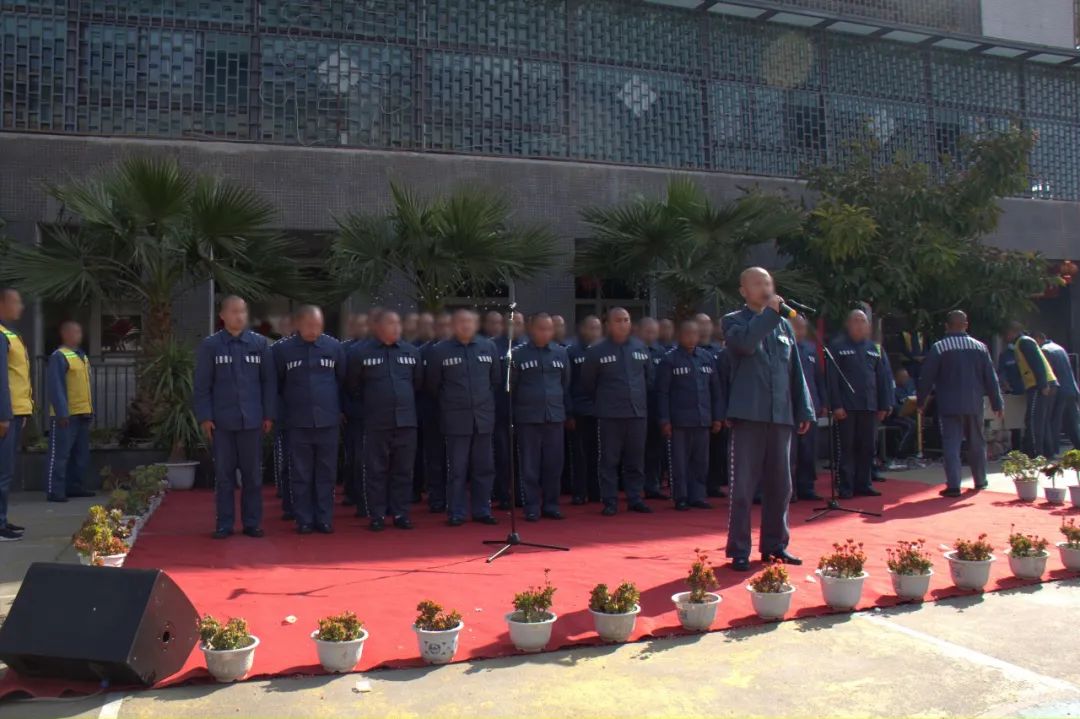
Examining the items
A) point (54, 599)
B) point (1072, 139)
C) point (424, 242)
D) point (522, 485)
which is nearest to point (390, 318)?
point (522, 485)

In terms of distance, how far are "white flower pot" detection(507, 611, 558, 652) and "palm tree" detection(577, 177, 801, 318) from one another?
295 inches

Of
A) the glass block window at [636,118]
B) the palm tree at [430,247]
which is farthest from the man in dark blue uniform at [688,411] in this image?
the glass block window at [636,118]

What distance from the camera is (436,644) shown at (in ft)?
14.3

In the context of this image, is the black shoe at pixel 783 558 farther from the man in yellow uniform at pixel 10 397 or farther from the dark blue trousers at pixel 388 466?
the man in yellow uniform at pixel 10 397

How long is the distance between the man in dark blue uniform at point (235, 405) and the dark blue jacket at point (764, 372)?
375cm

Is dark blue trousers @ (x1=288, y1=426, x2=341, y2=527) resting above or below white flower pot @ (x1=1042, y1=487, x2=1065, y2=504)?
above

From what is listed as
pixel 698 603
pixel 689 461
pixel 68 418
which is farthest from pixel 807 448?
pixel 68 418

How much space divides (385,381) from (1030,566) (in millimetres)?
4961

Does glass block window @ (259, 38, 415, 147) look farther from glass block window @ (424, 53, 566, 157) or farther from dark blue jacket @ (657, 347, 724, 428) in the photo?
dark blue jacket @ (657, 347, 724, 428)

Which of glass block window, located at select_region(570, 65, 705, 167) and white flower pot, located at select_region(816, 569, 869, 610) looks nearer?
white flower pot, located at select_region(816, 569, 869, 610)

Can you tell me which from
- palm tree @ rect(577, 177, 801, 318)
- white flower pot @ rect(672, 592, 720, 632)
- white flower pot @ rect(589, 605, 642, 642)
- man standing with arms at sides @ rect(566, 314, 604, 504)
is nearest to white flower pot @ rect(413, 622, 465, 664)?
white flower pot @ rect(589, 605, 642, 642)

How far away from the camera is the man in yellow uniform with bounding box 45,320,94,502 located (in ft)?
31.6

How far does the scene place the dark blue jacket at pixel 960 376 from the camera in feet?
31.4

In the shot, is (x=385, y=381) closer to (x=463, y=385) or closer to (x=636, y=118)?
(x=463, y=385)
